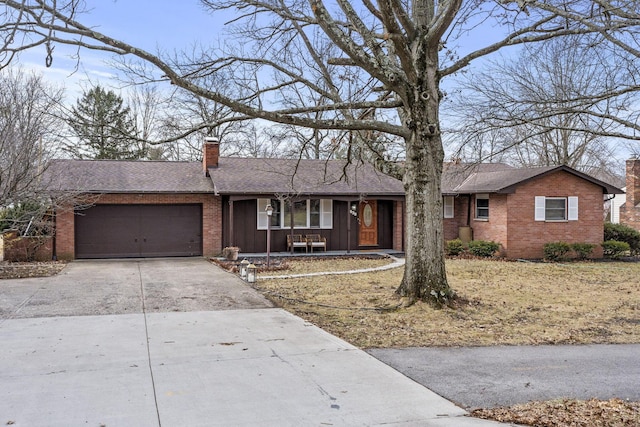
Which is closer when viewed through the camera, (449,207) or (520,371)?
(520,371)

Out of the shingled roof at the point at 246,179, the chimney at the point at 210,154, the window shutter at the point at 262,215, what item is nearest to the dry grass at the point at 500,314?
the shingled roof at the point at 246,179

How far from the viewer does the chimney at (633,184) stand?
24.8 meters

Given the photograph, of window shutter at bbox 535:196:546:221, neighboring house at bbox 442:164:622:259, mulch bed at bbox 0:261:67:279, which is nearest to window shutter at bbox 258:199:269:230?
mulch bed at bbox 0:261:67:279

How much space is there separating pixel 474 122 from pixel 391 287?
15.3ft

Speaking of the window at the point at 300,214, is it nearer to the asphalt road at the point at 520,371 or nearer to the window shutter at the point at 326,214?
the window shutter at the point at 326,214

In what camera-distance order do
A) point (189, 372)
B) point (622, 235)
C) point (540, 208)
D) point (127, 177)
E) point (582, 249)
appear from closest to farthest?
point (189, 372)
point (127, 177)
point (582, 249)
point (540, 208)
point (622, 235)

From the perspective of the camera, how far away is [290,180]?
68.1 ft

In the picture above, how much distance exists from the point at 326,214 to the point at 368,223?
1.98 m

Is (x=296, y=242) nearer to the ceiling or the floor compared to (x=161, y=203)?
nearer to the floor

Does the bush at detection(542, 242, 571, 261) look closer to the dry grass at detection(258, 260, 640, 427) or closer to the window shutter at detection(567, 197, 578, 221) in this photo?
the window shutter at detection(567, 197, 578, 221)

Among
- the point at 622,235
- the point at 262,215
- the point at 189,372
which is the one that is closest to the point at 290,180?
the point at 262,215

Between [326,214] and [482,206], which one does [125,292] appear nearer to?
[326,214]

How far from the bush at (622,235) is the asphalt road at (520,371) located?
16709mm

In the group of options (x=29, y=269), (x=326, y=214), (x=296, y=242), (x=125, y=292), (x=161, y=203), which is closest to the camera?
(x=125, y=292)
